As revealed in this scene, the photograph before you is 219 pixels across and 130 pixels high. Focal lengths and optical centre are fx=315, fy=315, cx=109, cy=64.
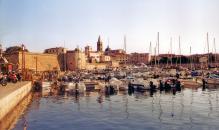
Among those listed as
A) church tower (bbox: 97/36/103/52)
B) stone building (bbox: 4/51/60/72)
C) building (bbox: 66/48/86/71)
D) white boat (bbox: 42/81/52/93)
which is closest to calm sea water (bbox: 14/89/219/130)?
white boat (bbox: 42/81/52/93)

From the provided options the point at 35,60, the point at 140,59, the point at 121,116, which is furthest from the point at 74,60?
the point at 121,116

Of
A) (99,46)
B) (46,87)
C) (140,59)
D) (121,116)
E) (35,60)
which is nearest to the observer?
(121,116)

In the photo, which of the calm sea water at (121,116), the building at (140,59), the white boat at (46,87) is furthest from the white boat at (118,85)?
the building at (140,59)

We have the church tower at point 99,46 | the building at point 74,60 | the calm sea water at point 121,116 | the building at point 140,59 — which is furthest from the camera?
the building at point 140,59

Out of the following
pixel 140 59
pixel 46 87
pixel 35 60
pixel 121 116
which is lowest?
pixel 121 116

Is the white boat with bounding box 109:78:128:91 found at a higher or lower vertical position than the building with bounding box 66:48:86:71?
lower

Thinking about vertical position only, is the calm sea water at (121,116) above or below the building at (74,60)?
below

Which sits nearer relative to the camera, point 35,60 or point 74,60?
point 35,60

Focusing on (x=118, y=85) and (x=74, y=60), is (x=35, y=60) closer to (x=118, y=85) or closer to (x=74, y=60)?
(x=74, y=60)

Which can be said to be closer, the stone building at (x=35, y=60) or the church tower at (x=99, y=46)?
the stone building at (x=35, y=60)

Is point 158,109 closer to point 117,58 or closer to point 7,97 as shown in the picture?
point 7,97

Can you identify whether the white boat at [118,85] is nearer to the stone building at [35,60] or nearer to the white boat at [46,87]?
the white boat at [46,87]

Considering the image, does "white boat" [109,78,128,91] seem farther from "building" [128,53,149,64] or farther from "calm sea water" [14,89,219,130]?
"building" [128,53,149,64]

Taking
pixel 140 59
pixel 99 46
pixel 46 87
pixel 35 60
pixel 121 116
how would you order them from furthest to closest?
pixel 140 59
pixel 99 46
pixel 35 60
pixel 46 87
pixel 121 116
